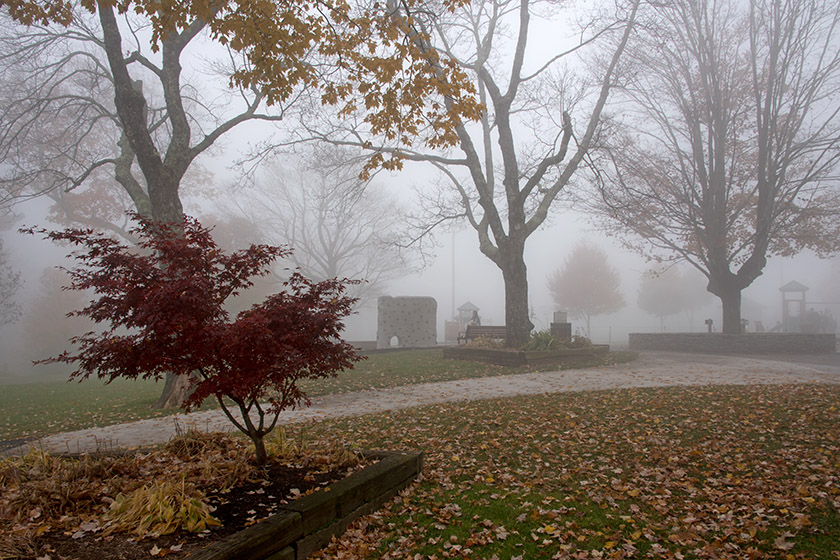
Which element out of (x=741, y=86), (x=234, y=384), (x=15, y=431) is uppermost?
(x=741, y=86)

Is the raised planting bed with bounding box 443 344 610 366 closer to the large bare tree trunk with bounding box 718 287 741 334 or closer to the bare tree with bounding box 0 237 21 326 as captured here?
the large bare tree trunk with bounding box 718 287 741 334

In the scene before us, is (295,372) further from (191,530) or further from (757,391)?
(757,391)

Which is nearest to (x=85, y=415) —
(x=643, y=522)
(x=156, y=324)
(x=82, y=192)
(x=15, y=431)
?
(x=15, y=431)

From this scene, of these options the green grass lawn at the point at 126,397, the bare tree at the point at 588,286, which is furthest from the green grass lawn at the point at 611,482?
the bare tree at the point at 588,286

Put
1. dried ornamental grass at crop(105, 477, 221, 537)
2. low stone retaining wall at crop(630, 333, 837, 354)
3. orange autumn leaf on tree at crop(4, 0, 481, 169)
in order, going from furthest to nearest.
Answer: low stone retaining wall at crop(630, 333, 837, 354) → orange autumn leaf on tree at crop(4, 0, 481, 169) → dried ornamental grass at crop(105, 477, 221, 537)

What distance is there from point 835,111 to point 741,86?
358 centimetres

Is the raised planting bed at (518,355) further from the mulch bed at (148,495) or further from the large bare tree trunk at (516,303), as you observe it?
the mulch bed at (148,495)

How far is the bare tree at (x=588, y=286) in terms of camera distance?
155ft

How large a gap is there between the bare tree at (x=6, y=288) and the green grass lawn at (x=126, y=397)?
12.6 m

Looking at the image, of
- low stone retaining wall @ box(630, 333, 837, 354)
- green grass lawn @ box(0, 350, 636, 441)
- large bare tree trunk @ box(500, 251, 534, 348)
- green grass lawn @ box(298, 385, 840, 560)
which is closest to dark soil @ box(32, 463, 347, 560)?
green grass lawn @ box(298, 385, 840, 560)

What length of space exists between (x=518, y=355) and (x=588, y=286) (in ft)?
119

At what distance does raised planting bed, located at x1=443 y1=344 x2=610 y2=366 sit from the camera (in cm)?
1347

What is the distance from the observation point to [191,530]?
3164 millimetres

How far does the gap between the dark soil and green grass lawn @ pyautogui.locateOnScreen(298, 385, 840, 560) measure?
542 millimetres
